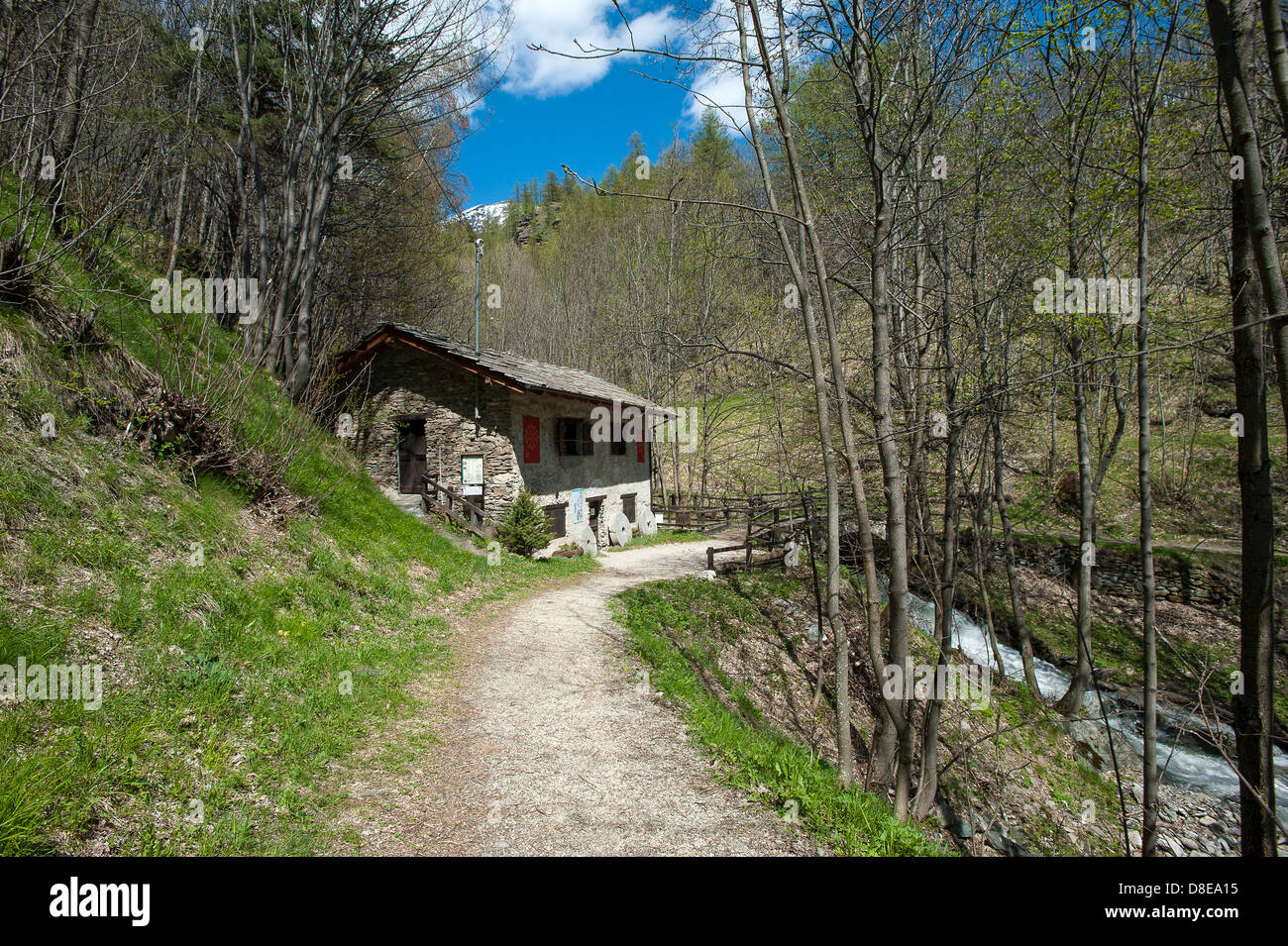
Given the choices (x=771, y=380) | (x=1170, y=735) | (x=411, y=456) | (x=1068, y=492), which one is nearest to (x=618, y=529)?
(x=411, y=456)

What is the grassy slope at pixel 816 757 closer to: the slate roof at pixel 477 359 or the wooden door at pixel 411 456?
the slate roof at pixel 477 359

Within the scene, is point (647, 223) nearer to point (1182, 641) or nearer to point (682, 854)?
point (1182, 641)

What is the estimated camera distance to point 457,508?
573 inches

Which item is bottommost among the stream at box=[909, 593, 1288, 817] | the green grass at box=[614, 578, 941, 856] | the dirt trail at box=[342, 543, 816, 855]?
the stream at box=[909, 593, 1288, 817]

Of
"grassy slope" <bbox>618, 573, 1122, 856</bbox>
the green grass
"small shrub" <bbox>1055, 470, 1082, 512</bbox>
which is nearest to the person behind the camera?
the green grass

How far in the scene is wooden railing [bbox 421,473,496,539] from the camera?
553 inches

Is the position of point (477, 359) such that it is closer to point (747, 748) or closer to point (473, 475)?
point (473, 475)

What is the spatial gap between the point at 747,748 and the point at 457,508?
37.0 feet

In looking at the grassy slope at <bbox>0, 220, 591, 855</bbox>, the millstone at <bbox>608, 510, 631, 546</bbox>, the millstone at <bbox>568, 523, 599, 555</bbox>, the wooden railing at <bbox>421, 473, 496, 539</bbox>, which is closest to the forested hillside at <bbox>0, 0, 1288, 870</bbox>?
the grassy slope at <bbox>0, 220, 591, 855</bbox>

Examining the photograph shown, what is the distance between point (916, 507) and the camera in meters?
6.90

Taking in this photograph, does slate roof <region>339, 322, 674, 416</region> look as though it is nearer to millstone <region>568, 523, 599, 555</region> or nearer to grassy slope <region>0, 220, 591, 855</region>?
millstone <region>568, 523, 599, 555</region>

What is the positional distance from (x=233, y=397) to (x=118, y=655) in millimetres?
4486

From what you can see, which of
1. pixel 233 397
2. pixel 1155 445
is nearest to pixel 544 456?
pixel 233 397

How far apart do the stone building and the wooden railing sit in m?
0.13
